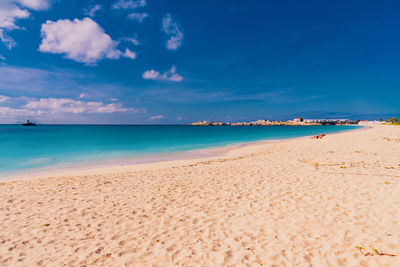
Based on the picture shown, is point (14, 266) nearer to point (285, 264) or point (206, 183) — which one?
point (285, 264)

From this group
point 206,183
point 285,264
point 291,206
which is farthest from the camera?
point 206,183

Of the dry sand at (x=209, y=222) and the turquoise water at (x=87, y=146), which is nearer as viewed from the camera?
the dry sand at (x=209, y=222)

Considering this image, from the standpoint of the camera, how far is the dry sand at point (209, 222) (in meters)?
4.71

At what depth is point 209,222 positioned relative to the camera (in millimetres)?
6301

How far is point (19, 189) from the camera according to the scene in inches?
412

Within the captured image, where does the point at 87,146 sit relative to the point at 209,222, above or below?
below

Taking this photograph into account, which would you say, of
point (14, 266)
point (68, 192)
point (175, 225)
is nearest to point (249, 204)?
point (175, 225)

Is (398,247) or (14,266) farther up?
(398,247)

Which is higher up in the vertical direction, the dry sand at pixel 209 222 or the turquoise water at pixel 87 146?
the dry sand at pixel 209 222

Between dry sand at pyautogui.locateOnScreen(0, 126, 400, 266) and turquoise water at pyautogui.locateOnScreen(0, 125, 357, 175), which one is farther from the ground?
dry sand at pyautogui.locateOnScreen(0, 126, 400, 266)

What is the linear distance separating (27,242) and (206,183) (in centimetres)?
714

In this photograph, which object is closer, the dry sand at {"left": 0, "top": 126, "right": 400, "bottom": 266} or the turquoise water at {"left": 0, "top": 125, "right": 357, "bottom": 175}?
the dry sand at {"left": 0, "top": 126, "right": 400, "bottom": 266}

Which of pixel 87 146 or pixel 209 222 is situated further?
pixel 87 146

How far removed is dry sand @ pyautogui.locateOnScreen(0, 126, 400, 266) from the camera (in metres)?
4.71
